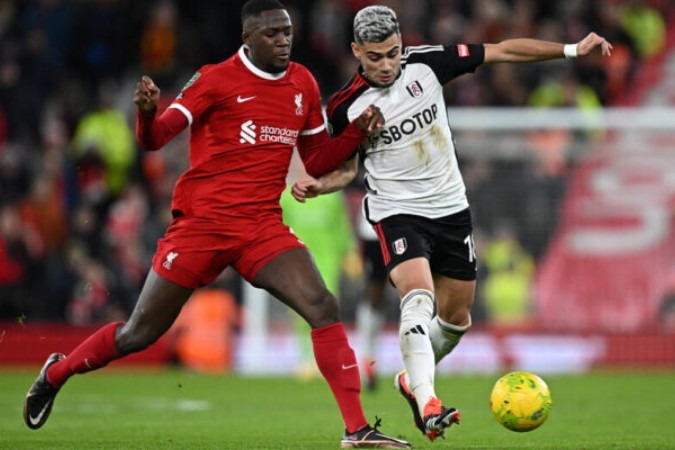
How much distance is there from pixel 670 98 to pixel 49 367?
529 inches

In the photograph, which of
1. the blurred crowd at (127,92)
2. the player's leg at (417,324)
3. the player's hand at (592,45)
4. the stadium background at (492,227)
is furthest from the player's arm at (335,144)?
the blurred crowd at (127,92)

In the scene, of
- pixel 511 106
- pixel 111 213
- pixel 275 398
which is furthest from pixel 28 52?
pixel 275 398

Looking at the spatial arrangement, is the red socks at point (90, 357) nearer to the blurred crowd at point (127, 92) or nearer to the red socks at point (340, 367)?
the red socks at point (340, 367)

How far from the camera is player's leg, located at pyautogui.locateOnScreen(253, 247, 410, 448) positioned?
8102mm

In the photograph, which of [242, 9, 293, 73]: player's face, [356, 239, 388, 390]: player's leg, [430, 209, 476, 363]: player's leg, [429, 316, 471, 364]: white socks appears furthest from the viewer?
[356, 239, 388, 390]: player's leg

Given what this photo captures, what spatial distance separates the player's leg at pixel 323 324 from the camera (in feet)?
26.6

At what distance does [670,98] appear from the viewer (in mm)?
20312

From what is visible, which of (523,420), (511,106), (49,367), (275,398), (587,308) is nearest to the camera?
(523,420)

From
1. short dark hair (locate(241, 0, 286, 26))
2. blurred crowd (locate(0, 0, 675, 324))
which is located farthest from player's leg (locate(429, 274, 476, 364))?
blurred crowd (locate(0, 0, 675, 324))

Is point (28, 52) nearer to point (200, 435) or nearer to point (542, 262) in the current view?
point (542, 262)

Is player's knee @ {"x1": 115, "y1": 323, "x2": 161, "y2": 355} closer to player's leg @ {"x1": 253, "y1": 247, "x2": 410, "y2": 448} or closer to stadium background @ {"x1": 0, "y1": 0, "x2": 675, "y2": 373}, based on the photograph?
player's leg @ {"x1": 253, "y1": 247, "x2": 410, "y2": 448}

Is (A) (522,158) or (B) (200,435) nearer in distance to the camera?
(B) (200,435)

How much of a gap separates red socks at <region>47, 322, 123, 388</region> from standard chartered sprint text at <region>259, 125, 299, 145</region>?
5.01 ft

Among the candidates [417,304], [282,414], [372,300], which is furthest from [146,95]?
[372,300]
